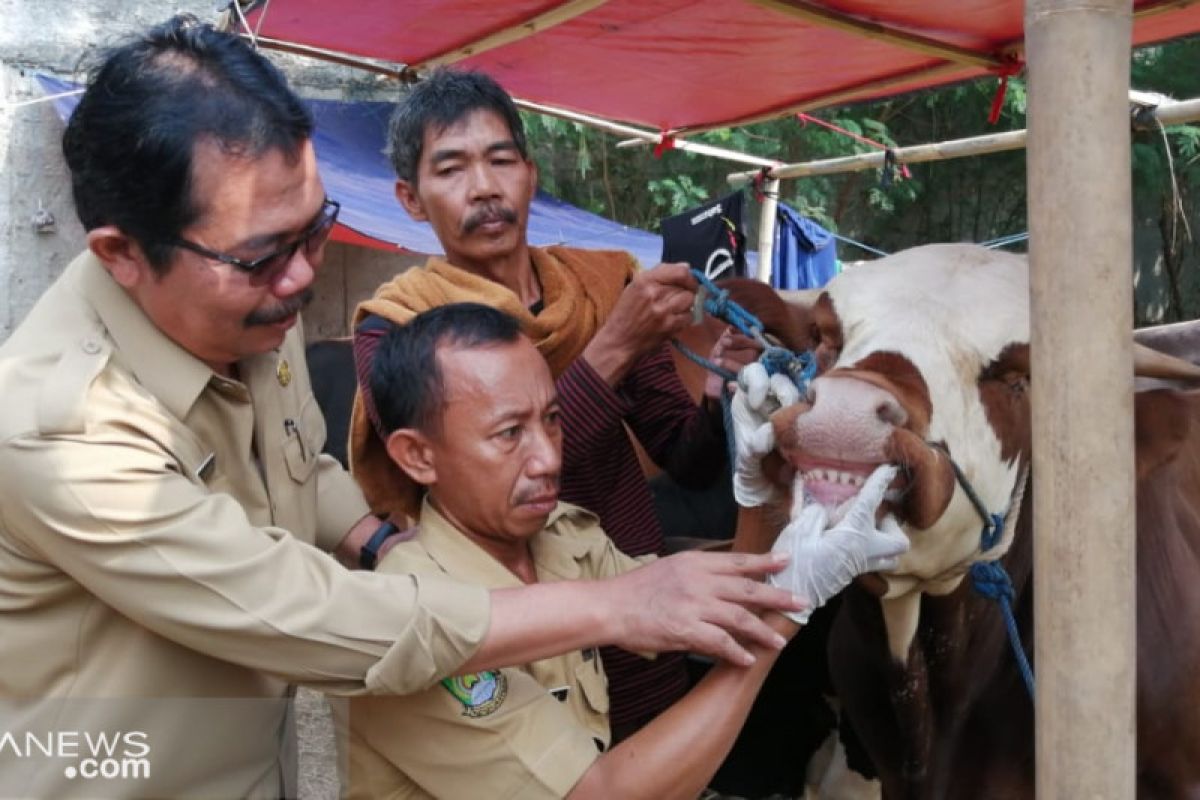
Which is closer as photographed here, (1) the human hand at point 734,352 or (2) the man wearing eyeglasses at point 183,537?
(2) the man wearing eyeglasses at point 183,537

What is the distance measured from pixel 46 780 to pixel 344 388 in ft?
11.7

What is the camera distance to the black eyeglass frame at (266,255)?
166 cm

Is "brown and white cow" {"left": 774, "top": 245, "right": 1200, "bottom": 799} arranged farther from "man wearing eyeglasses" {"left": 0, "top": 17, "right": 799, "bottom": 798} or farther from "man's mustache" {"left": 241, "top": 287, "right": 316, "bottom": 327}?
"man's mustache" {"left": 241, "top": 287, "right": 316, "bottom": 327}

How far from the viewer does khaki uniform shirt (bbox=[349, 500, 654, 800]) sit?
5.37 feet

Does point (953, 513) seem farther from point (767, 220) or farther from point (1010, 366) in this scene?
point (767, 220)

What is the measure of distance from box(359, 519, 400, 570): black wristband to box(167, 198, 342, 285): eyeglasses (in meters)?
0.66

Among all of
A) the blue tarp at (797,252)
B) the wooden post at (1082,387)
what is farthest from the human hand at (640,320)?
the blue tarp at (797,252)

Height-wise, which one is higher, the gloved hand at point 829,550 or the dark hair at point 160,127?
the dark hair at point 160,127

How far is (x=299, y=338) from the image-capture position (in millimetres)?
2312

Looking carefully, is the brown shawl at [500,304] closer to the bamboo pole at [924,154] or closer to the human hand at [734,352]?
the human hand at [734,352]

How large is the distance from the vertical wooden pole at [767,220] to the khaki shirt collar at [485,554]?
4.63m

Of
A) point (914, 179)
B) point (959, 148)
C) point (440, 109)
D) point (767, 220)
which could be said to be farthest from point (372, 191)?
point (914, 179)

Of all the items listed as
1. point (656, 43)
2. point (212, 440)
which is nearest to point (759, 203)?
point (656, 43)

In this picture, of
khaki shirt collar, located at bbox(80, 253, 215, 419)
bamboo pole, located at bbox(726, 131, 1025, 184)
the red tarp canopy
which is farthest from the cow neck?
bamboo pole, located at bbox(726, 131, 1025, 184)
